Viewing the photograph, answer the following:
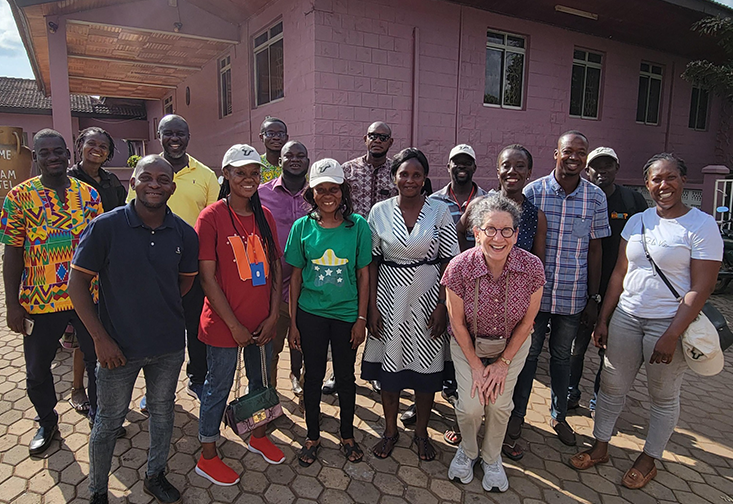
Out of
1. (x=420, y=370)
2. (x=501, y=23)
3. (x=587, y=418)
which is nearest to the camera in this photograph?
(x=420, y=370)

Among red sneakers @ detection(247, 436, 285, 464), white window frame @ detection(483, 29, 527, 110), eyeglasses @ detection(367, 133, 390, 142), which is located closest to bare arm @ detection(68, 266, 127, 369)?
red sneakers @ detection(247, 436, 285, 464)

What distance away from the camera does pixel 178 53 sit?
10289 mm

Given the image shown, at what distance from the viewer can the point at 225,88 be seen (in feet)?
34.0

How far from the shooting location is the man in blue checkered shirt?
122 inches

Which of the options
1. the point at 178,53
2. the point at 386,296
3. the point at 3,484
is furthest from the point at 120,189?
the point at 178,53

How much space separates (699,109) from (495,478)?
1305 centimetres

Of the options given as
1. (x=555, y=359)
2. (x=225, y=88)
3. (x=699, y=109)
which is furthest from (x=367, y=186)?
(x=699, y=109)

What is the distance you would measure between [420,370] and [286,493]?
1.10 m

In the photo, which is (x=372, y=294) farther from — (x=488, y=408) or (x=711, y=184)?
(x=711, y=184)

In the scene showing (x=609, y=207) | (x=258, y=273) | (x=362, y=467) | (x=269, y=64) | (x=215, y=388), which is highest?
(x=269, y=64)

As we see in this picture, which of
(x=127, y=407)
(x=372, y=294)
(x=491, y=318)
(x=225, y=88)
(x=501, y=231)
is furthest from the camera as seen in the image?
(x=225, y=88)

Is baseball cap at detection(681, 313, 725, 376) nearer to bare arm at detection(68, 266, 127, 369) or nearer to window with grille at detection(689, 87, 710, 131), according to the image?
bare arm at detection(68, 266, 127, 369)

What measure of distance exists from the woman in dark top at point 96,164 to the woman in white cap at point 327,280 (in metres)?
1.83

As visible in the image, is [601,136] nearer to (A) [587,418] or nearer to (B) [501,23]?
(B) [501,23]
